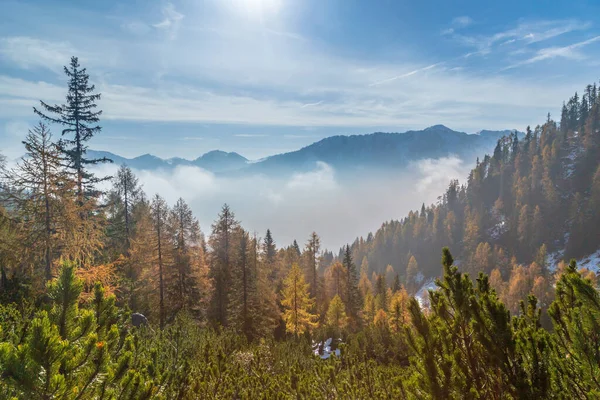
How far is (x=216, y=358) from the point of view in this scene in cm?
607

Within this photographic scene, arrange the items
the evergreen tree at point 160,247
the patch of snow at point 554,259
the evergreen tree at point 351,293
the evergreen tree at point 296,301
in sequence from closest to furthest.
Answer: the evergreen tree at point 160,247
the evergreen tree at point 296,301
the evergreen tree at point 351,293
the patch of snow at point 554,259

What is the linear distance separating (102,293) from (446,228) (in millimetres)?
144860

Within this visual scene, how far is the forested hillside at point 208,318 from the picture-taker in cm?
279

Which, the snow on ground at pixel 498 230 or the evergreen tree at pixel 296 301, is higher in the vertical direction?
the evergreen tree at pixel 296 301

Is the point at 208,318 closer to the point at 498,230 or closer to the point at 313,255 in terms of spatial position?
the point at 313,255

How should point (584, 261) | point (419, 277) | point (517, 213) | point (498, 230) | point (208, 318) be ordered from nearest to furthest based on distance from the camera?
point (208, 318) → point (584, 261) → point (517, 213) → point (498, 230) → point (419, 277)

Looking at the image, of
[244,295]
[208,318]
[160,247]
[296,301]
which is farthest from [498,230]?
[160,247]

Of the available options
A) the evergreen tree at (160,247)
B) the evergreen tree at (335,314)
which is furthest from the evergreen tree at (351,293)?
the evergreen tree at (160,247)

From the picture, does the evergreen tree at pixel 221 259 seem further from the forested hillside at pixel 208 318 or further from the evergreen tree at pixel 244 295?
the evergreen tree at pixel 244 295

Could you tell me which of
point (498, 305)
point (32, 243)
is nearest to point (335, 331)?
point (32, 243)

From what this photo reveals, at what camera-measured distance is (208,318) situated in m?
26.3

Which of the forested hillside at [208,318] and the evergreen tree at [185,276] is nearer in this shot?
the forested hillside at [208,318]

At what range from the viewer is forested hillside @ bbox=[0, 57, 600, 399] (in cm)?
279

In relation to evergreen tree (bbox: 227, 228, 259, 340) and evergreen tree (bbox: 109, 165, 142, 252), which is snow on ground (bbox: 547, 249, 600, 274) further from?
evergreen tree (bbox: 109, 165, 142, 252)
